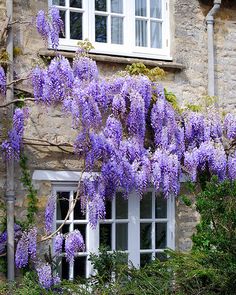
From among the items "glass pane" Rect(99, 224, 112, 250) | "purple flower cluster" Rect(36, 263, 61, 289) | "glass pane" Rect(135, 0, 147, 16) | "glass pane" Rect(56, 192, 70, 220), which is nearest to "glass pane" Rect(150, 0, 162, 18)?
"glass pane" Rect(135, 0, 147, 16)

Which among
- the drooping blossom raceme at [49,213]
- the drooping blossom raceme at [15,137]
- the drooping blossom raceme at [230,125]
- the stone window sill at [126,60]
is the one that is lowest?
the drooping blossom raceme at [49,213]

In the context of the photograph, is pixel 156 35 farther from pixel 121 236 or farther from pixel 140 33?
pixel 121 236

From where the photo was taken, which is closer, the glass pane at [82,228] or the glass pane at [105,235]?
the glass pane at [82,228]

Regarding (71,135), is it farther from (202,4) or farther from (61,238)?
(202,4)

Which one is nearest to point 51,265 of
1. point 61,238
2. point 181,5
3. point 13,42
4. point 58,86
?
point 61,238

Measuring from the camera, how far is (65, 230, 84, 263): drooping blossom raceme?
7672mm

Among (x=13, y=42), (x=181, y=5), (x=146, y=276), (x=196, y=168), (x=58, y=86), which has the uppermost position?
(x=181, y=5)

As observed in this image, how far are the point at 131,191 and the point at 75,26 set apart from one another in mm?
2151

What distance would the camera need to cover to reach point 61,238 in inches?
304

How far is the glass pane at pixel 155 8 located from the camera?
29.7ft

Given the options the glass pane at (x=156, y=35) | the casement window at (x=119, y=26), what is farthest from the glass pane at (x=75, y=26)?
the glass pane at (x=156, y=35)

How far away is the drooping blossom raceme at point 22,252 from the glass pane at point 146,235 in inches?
66.1

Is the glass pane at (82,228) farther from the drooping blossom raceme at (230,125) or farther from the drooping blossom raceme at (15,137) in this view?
the drooping blossom raceme at (230,125)

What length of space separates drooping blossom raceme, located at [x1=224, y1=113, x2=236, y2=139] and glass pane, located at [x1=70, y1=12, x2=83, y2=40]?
2206 mm
